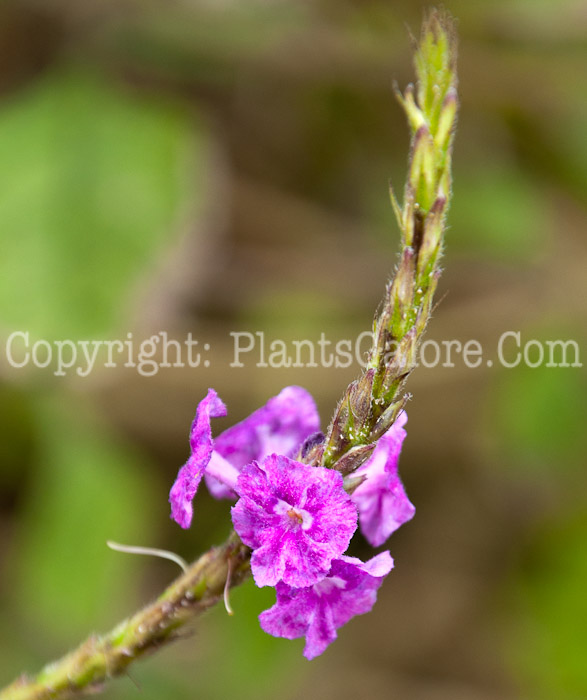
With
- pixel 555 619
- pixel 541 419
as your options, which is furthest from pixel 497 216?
pixel 555 619

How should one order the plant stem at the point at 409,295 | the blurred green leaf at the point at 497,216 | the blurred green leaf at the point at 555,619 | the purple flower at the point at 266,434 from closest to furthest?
the plant stem at the point at 409,295
the purple flower at the point at 266,434
the blurred green leaf at the point at 555,619
the blurred green leaf at the point at 497,216

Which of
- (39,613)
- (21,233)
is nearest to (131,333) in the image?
(21,233)

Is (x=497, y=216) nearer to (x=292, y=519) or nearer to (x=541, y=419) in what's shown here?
(x=541, y=419)

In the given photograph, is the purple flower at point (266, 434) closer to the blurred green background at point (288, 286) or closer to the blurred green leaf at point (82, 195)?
the blurred green leaf at point (82, 195)

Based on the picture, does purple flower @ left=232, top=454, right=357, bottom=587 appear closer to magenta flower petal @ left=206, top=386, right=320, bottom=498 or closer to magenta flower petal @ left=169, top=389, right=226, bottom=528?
magenta flower petal @ left=169, top=389, right=226, bottom=528

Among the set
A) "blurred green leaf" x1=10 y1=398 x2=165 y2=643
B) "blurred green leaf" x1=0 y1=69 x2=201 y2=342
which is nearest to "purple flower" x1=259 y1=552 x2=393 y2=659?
"blurred green leaf" x1=0 y1=69 x2=201 y2=342

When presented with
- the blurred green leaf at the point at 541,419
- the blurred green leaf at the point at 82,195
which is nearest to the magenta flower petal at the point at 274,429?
the blurred green leaf at the point at 82,195

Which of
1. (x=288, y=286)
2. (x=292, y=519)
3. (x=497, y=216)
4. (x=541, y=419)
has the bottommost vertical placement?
(x=292, y=519)
